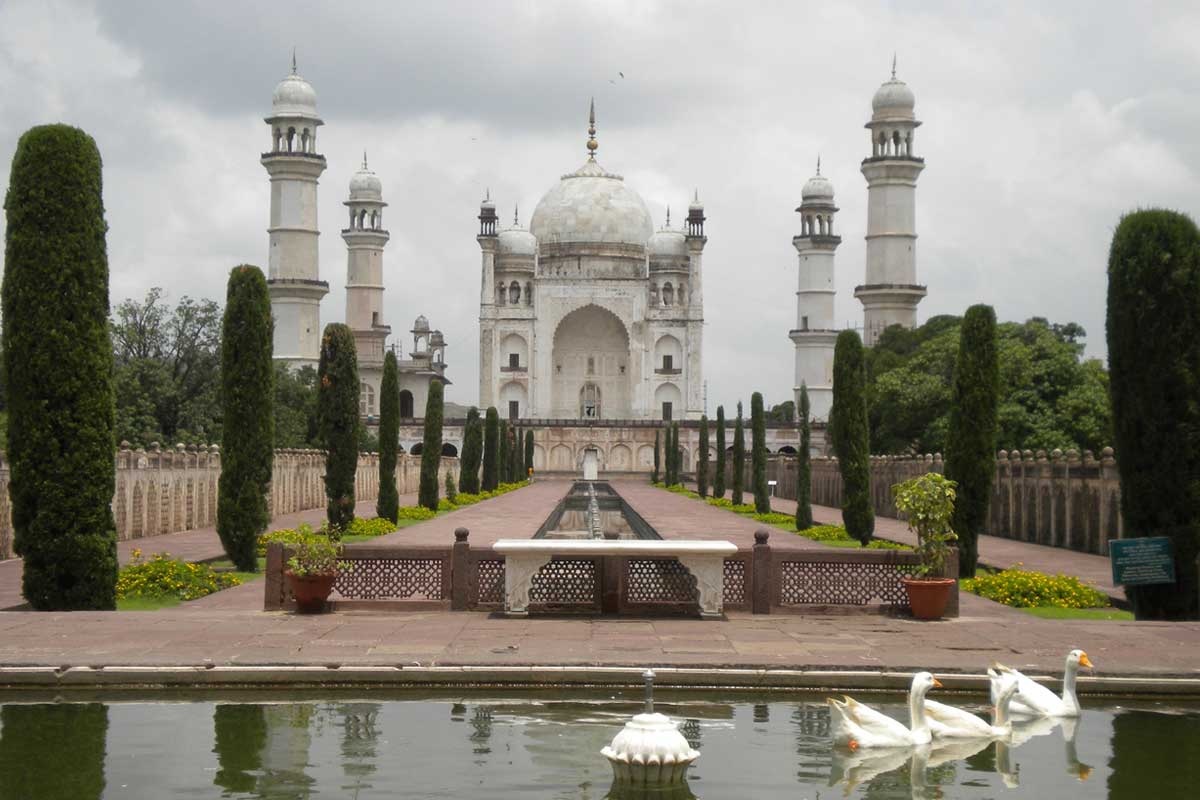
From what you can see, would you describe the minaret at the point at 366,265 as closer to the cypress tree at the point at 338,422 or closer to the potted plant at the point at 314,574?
the cypress tree at the point at 338,422

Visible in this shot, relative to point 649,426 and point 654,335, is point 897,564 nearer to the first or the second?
point 649,426

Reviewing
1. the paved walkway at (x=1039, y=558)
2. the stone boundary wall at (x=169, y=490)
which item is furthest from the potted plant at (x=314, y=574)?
the stone boundary wall at (x=169, y=490)

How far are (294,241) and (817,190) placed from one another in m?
23.2

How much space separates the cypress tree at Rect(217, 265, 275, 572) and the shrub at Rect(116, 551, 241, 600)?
2148 millimetres

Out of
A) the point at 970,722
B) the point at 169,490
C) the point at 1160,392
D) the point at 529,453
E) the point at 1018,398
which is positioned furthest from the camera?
the point at 529,453

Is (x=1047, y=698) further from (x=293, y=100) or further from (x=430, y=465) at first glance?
(x=293, y=100)

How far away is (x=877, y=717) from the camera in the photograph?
532 centimetres

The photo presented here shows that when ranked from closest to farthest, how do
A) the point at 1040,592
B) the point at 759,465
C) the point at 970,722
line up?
the point at 970,722
the point at 1040,592
the point at 759,465

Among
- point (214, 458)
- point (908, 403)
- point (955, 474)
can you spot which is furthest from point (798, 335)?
point (955, 474)

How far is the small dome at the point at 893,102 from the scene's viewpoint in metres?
54.6

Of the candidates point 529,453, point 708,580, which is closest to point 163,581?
point 708,580

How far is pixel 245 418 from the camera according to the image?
13.0 m

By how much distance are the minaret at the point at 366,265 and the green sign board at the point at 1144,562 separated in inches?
2098

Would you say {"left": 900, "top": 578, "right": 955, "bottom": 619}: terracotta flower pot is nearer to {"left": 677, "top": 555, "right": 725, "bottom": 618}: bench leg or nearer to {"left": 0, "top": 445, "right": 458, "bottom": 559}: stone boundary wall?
{"left": 677, "top": 555, "right": 725, "bottom": 618}: bench leg
